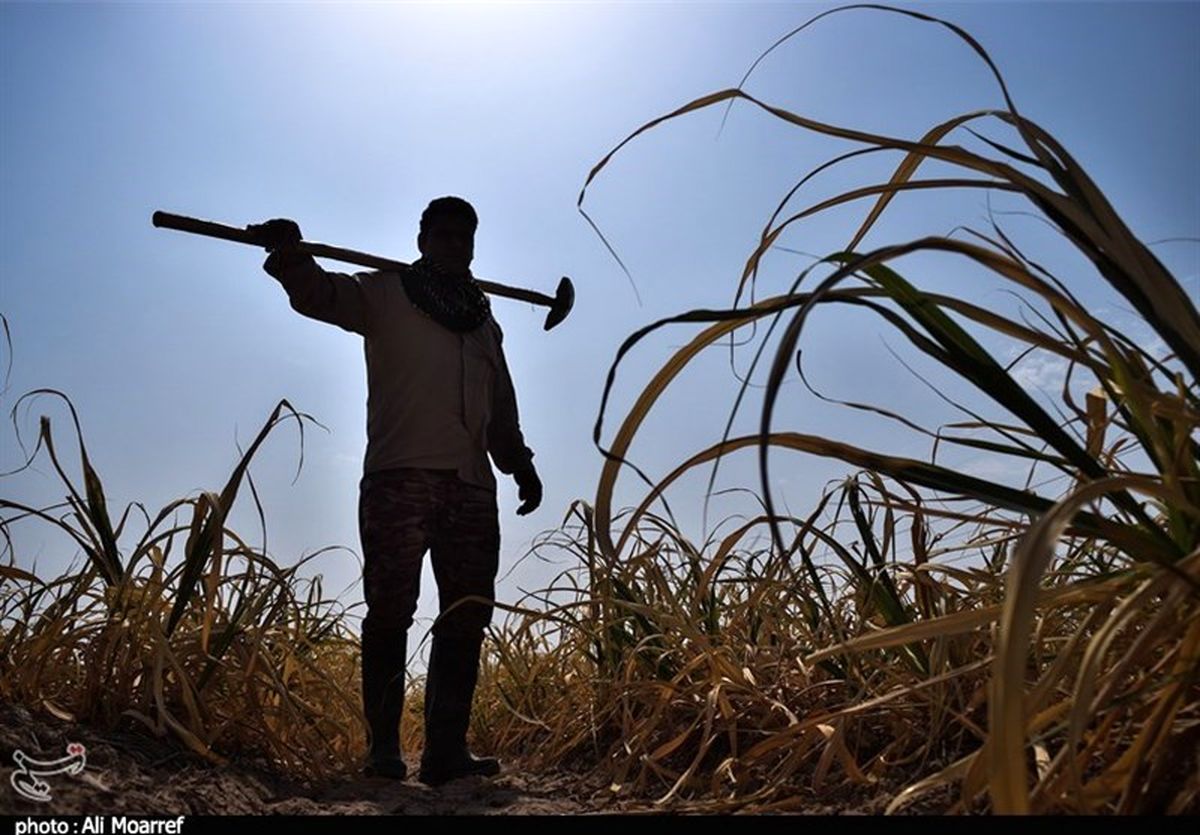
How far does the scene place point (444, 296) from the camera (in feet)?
9.97

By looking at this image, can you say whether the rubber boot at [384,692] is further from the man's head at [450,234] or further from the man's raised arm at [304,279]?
the man's head at [450,234]

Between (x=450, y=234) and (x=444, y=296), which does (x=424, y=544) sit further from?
(x=450, y=234)

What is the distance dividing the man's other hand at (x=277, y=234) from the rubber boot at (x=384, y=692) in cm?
112

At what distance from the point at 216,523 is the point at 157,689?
0.37m

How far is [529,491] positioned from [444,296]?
2.43 feet

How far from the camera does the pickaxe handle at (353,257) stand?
2.80 meters

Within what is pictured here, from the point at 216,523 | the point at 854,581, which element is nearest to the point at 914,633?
the point at 854,581

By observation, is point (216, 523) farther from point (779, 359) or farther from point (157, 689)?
point (779, 359)

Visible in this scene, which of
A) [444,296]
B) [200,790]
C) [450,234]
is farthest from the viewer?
[450,234]

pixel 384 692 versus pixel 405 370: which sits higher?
pixel 405 370

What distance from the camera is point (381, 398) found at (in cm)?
294
